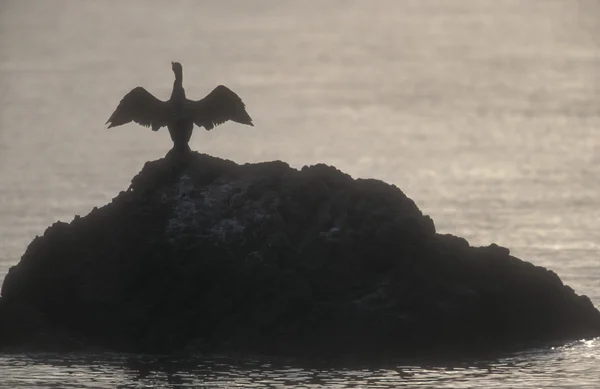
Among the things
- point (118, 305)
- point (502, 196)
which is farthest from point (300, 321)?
point (502, 196)

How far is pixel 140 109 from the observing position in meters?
44.6

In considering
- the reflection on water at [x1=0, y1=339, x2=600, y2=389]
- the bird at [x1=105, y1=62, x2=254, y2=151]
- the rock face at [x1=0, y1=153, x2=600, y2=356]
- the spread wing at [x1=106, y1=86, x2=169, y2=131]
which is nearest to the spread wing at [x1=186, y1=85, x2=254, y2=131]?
the bird at [x1=105, y1=62, x2=254, y2=151]

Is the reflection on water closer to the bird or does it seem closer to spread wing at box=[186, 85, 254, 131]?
the bird

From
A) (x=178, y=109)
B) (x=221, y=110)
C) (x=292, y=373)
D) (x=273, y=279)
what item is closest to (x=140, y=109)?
(x=178, y=109)

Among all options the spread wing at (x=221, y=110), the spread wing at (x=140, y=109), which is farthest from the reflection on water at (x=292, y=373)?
the spread wing at (x=221, y=110)

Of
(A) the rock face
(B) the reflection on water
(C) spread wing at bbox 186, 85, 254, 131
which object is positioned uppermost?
(C) spread wing at bbox 186, 85, 254, 131

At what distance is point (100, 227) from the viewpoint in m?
42.5

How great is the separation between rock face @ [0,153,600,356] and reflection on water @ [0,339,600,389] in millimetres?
458

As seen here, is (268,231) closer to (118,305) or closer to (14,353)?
(118,305)

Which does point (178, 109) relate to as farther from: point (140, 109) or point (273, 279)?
point (273, 279)

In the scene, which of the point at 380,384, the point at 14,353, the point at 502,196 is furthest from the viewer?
the point at 502,196

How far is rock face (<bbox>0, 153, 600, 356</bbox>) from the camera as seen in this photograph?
40875 millimetres

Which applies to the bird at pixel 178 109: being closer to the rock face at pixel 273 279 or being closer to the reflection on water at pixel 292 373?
the rock face at pixel 273 279

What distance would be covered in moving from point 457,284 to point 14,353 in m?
9.73
